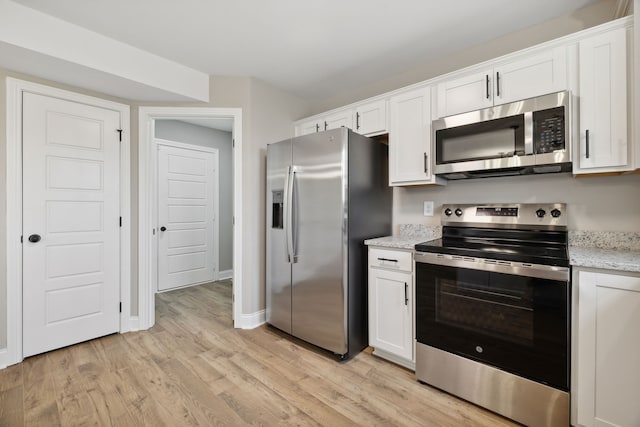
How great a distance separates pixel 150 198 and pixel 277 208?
4.40 feet

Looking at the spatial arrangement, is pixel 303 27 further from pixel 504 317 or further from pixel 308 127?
pixel 504 317

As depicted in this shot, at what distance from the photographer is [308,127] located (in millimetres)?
3104

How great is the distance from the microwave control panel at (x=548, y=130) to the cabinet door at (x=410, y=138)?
68 cm

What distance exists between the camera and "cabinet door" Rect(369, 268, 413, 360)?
2076 mm

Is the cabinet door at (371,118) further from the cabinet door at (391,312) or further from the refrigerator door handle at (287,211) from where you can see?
the cabinet door at (391,312)

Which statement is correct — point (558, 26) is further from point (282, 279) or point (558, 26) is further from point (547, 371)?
point (282, 279)

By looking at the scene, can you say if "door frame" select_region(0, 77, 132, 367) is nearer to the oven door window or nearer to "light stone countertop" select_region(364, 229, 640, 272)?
"light stone countertop" select_region(364, 229, 640, 272)

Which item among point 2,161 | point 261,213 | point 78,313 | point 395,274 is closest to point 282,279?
point 261,213

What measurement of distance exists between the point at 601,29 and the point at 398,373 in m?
2.49

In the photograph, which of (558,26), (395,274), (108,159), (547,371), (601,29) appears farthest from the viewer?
(108,159)

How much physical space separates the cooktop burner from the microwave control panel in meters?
0.47

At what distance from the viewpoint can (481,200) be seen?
7.44ft

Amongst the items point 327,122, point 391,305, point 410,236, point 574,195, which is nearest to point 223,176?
Answer: point 327,122

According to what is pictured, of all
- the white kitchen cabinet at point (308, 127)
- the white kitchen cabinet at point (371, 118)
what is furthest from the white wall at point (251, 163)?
the white kitchen cabinet at point (371, 118)
